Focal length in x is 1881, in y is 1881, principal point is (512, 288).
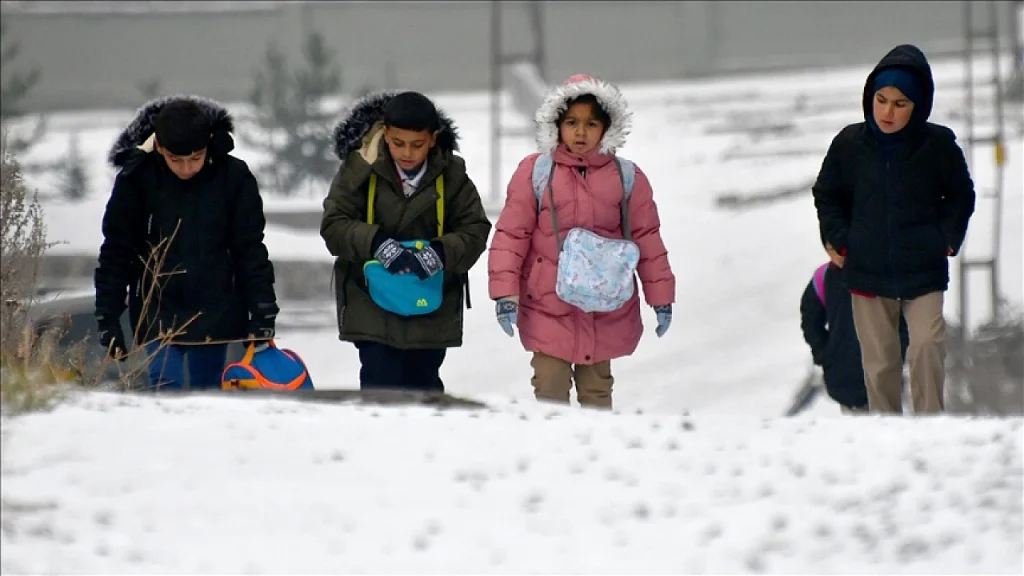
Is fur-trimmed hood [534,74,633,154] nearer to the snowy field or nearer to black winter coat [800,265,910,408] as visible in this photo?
black winter coat [800,265,910,408]

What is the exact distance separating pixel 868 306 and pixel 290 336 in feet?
57.5

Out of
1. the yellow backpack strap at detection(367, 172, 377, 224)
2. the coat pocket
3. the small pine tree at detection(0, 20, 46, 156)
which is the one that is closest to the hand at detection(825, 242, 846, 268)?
the coat pocket

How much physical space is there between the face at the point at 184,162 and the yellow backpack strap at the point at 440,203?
777mm

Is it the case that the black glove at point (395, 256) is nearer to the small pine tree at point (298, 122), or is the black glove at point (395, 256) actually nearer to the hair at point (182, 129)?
the hair at point (182, 129)

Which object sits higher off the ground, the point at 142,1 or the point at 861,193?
the point at 142,1

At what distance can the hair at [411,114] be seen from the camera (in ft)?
20.1

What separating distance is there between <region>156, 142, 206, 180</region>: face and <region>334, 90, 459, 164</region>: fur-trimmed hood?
0.50 meters

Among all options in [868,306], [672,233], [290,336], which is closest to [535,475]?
[868,306]

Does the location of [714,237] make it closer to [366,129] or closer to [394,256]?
[366,129]

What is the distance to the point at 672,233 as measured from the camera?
2844 cm

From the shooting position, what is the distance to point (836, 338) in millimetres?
7129

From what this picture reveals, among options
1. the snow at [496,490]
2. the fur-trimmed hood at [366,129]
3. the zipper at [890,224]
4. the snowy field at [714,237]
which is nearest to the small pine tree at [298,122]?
the snowy field at [714,237]

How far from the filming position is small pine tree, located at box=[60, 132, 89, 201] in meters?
36.6

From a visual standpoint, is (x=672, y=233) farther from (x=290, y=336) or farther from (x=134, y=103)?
(x=134, y=103)
